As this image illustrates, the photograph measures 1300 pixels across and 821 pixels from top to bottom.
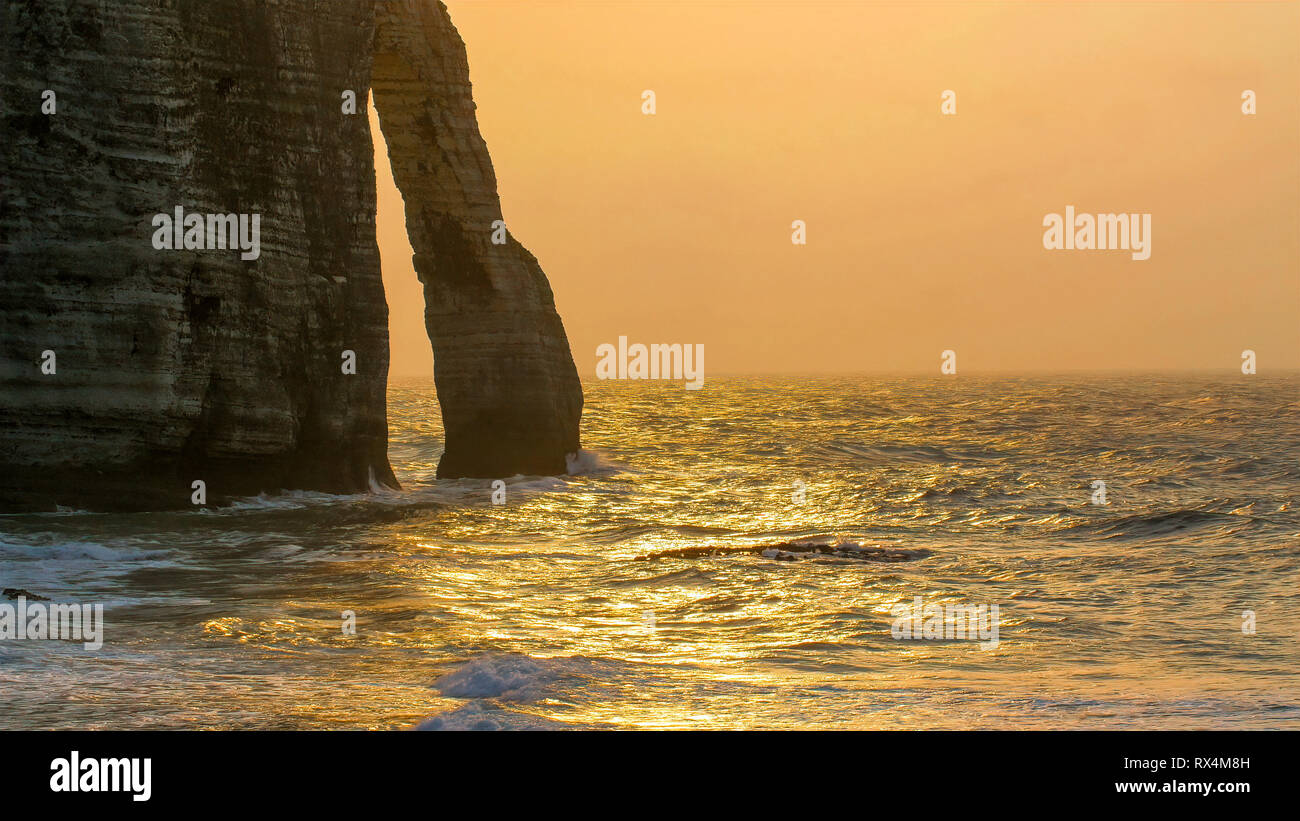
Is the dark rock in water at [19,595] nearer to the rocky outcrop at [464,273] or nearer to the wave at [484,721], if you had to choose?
the wave at [484,721]

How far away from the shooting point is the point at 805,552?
23.2 metres

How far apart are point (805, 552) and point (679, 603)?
5.51 meters

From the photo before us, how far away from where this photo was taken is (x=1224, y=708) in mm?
11141

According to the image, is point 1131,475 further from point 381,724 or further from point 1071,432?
point 381,724

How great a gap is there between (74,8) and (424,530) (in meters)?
12.1

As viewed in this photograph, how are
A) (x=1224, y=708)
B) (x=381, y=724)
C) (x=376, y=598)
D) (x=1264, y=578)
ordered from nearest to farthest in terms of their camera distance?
(x=381, y=724) → (x=1224, y=708) → (x=376, y=598) → (x=1264, y=578)

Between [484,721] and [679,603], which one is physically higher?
[484,721]

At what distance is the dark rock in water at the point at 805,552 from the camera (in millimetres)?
22797

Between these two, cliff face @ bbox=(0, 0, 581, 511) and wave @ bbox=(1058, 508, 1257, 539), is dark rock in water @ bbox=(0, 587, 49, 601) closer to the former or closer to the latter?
cliff face @ bbox=(0, 0, 581, 511)

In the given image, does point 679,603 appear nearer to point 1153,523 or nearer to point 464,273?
point 1153,523

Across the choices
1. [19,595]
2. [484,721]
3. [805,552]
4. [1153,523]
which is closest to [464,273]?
[805,552]

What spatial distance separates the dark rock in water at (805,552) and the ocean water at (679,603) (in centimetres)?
11

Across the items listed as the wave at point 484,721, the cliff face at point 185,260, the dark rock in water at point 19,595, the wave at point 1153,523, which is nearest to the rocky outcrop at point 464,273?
the cliff face at point 185,260
